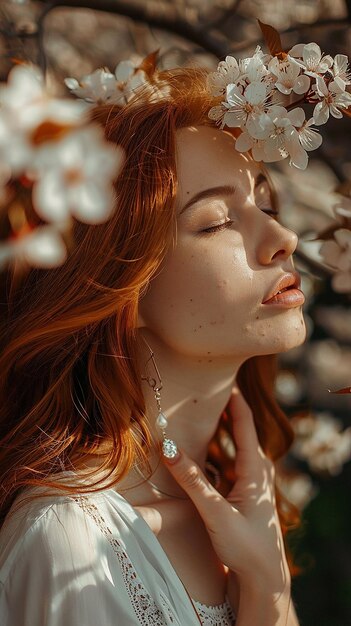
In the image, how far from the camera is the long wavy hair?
1.49 meters

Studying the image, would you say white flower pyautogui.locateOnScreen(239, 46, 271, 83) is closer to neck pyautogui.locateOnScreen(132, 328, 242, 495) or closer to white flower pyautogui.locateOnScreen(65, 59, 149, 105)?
white flower pyautogui.locateOnScreen(65, 59, 149, 105)

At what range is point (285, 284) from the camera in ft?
5.05

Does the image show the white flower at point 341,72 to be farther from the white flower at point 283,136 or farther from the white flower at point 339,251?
the white flower at point 339,251

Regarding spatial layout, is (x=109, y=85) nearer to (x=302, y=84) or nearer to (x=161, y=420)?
(x=302, y=84)

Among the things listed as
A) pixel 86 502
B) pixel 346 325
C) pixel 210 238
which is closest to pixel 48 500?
pixel 86 502

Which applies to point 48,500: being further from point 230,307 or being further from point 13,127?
point 13,127

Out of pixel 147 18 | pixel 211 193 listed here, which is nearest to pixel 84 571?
pixel 211 193

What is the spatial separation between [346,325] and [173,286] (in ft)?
4.16

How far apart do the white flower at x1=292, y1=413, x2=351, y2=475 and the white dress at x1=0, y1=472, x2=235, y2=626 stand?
114 centimetres

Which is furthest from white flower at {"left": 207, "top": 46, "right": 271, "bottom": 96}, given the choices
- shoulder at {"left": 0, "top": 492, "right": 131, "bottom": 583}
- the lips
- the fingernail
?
shoulder at {"left": 0, "top": 492, "right": 131, "bottom": 583}

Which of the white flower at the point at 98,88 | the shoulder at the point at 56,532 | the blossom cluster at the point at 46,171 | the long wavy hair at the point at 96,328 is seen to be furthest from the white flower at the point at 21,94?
the shoulder at the point at 56,532

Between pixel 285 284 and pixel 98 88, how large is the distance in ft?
1.91

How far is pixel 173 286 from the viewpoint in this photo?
1.52m

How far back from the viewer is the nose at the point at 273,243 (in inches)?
59.6
